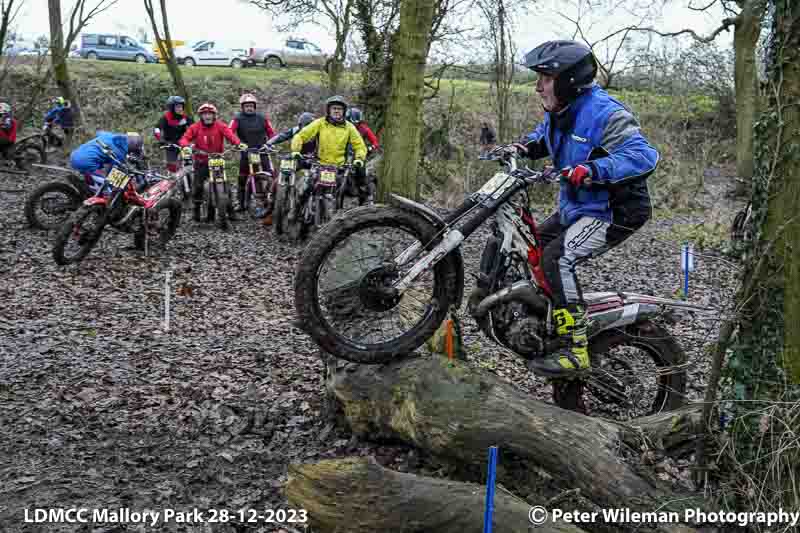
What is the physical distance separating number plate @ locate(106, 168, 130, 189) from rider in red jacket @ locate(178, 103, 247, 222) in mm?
2809

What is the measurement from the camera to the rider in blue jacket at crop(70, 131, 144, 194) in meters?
9.91

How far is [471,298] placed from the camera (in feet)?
14.4

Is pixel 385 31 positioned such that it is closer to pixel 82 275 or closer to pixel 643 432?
pixel 82 275

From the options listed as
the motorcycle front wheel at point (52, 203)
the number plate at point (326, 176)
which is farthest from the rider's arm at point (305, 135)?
the motorcycle front wheel at point (52, 203)

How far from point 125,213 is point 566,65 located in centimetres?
729

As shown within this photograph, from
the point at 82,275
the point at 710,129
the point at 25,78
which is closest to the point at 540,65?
the point at 82,275

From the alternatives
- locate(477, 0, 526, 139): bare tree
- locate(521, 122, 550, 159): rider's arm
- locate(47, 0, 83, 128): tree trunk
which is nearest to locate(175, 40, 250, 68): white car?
locate(47, 0, 83, 128): tree trunk

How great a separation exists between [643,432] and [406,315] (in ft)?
4.81

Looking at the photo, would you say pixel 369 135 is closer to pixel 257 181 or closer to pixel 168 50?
pixel 257 181

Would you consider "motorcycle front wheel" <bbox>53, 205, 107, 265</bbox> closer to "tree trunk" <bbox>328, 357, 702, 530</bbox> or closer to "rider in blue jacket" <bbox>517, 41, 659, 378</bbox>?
"tree trunk" <bbox>328, 357, 702, 530</bbox>

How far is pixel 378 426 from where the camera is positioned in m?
4.23

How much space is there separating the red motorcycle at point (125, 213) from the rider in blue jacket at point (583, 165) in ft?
21.7

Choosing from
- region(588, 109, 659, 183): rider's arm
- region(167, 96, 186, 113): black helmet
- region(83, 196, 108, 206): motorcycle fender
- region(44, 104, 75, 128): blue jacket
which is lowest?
region(83, 196, 108, 206): motorcycle fender

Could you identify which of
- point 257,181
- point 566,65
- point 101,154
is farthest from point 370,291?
point 257,181
